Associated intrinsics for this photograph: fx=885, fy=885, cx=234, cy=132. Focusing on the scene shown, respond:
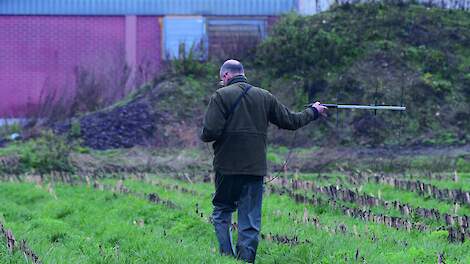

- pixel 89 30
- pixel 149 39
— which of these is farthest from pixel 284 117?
pixel 89 30

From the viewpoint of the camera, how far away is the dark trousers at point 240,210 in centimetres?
844

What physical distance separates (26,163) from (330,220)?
1051 cm

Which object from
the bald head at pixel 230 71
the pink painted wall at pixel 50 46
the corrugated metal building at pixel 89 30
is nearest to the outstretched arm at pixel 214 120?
the bald head at pixel 230 71

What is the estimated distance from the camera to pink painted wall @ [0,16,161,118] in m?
32.3

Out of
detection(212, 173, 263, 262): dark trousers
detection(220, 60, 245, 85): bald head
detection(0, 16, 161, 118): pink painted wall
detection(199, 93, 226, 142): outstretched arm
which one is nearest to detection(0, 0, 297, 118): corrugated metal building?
detection(0, 16, 161, 118): pink painted wall

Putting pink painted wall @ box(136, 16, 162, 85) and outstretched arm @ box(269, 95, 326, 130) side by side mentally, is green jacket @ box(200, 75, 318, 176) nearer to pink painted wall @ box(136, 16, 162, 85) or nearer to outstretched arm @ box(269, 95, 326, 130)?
outstretched arm @ box(269, 95, 326, 130)

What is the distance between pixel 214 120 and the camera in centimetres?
837

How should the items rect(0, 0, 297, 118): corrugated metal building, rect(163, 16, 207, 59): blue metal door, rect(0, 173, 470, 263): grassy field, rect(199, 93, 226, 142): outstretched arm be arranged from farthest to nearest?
rect(0, 0, 297, 118): corrugated metal building
rect(163, 16, 207, 59): blue metal door
rect(199, 93, 226, 142): outstretched arm
rect(0, 173, 470, 263): grassy field

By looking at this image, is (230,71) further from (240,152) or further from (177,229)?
(177,229)

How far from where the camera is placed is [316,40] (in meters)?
25.6

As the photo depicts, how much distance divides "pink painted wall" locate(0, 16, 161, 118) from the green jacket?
2374cm

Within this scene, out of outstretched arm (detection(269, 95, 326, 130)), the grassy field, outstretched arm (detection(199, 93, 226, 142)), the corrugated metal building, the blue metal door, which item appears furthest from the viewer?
the corrugated metal building

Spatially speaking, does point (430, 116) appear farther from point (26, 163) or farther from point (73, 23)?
point (73, 23)

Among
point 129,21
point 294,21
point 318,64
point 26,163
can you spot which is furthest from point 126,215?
point 129,21
